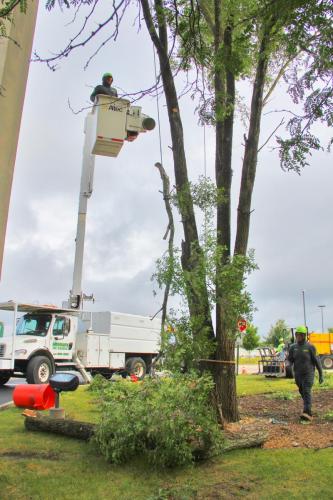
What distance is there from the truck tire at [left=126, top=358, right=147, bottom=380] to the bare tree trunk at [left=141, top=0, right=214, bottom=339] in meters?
12.4

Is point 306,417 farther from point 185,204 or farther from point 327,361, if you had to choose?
point 327,361

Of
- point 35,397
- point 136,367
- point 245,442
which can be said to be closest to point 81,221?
point 136,367

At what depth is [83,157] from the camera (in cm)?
1717

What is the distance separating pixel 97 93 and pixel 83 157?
8.02 meters

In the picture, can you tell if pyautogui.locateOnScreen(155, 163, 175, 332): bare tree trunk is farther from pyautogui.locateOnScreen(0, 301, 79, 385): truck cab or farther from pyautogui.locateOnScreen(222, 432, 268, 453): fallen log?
pyautogui.locateOnScreen(0, 301, 79, 385): truck cab

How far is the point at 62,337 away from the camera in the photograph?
1648 cm

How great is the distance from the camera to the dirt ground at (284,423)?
696cm

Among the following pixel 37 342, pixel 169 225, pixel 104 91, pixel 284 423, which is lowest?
pixel 284 423

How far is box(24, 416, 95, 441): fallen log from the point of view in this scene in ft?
23.6

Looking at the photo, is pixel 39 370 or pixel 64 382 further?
pixel 39 370

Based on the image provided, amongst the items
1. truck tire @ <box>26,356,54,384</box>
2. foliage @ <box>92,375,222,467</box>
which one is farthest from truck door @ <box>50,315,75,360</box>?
foliage @ <box>92,375,222,467</box>

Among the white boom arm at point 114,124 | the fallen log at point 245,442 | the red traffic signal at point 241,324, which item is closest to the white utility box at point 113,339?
the white boom arm at point 114,124

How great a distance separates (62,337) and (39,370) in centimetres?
168

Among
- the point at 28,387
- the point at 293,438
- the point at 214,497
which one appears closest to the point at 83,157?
the point at 28,387
